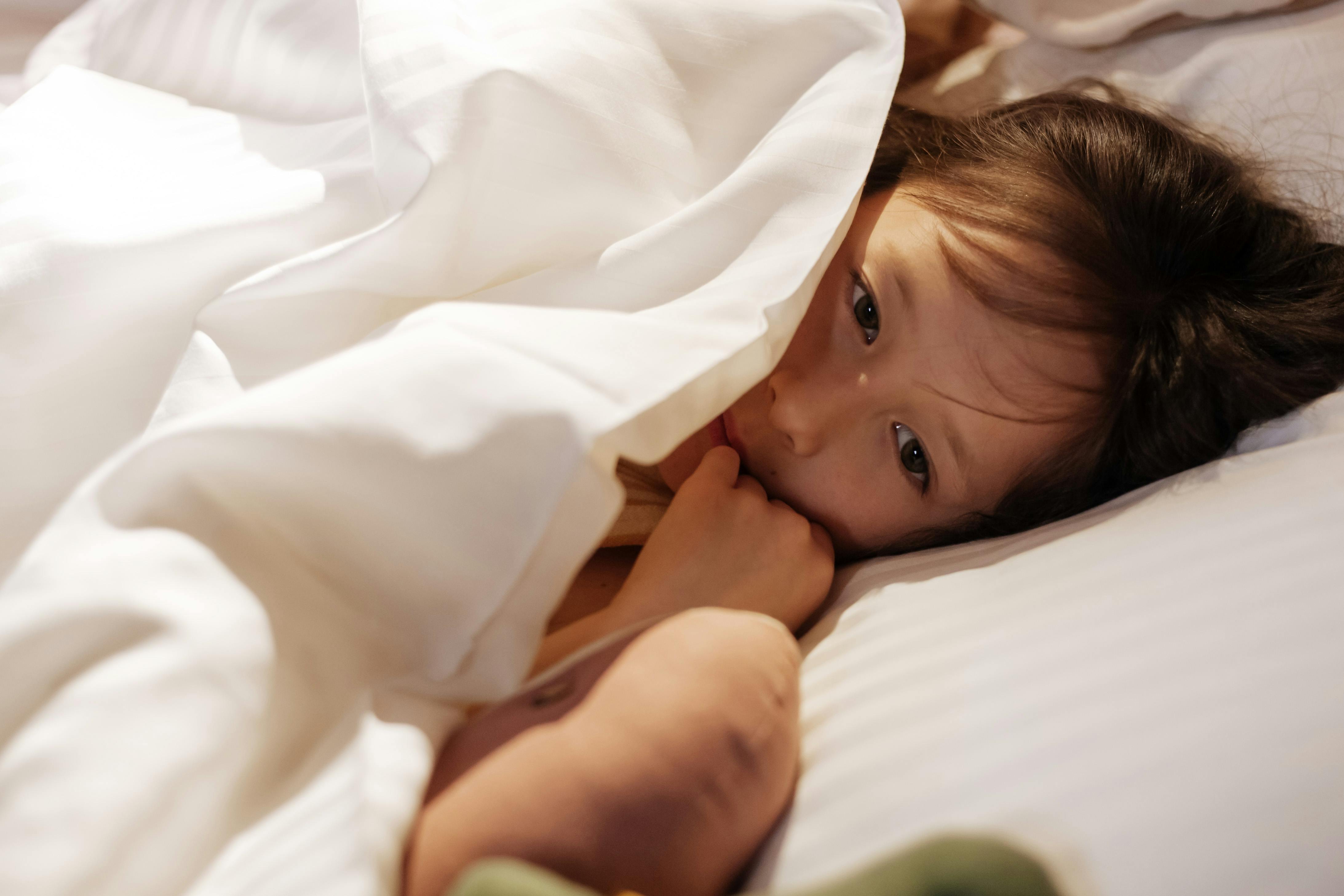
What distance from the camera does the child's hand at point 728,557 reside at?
25.5 inches

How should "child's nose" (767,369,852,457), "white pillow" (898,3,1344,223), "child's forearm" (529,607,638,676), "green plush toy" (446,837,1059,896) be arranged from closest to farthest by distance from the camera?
"green plush toy" (446,837,1059,896) → "child's forearm" (529,607,638,676) → "child's nose" (767,369,852,457) → "white pillow" (898,3,1344,223)

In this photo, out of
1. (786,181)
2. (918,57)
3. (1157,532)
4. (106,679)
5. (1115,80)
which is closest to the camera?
(106,679)

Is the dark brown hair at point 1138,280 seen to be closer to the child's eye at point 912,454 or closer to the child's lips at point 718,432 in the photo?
the child's eye at point 912,454

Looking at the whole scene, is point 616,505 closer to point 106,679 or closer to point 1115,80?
point 106,679

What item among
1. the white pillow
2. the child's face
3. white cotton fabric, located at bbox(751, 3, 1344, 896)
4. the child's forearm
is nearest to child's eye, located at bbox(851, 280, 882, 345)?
the child's face

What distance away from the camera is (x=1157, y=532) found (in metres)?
0.58

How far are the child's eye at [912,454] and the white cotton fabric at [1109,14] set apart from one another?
1.90ft

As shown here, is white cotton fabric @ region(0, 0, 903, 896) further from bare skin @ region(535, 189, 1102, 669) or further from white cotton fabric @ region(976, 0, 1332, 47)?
white cotton fabric @ region(976, 0, 1332, 47)

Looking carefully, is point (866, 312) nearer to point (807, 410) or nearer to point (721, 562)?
point (807, 410)

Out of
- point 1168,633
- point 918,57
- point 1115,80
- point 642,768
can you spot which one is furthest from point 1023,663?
point 918,57

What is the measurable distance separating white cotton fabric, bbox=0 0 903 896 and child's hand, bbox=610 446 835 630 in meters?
0.14

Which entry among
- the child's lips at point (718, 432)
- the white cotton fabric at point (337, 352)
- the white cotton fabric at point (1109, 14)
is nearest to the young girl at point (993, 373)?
the child's lips at point (718, 432)

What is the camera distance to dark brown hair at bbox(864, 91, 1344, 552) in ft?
2.47

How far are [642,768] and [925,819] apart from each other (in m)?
0.14
